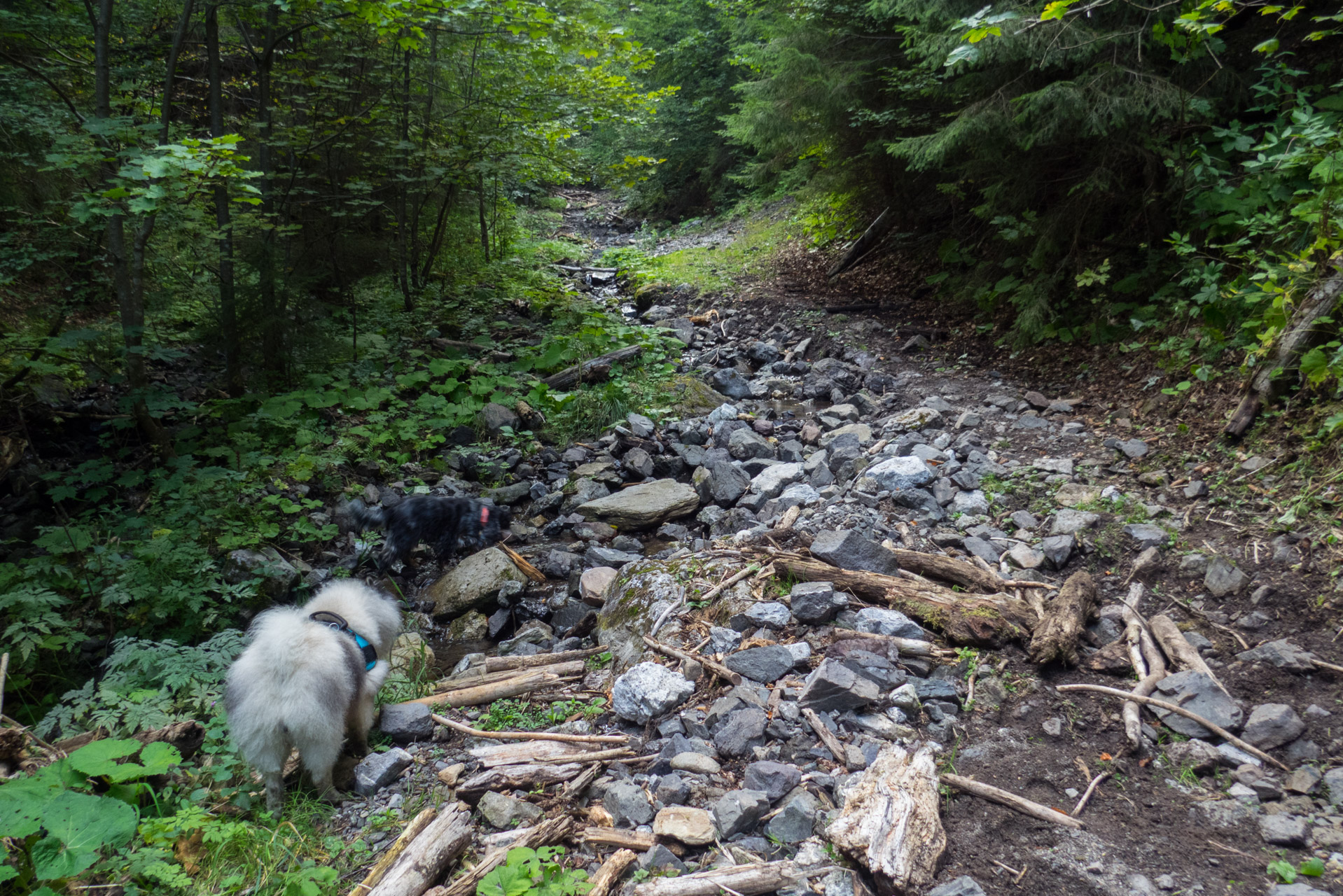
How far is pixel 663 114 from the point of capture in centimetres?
2094

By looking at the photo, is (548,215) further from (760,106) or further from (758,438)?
(758,438)

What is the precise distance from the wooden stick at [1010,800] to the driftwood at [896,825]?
0.10 m

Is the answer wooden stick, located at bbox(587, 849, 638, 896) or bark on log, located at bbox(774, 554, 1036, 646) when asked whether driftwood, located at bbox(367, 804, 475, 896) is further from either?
bark on log, located at bbox(774, 554, 1036, 646)

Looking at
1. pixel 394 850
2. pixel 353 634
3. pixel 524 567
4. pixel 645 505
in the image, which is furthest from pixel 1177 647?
pixel 524 567

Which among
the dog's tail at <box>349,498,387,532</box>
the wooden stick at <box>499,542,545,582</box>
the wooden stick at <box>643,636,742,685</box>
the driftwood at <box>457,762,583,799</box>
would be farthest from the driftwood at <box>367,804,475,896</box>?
the dog's tail at <box>349,498,387,532</box>

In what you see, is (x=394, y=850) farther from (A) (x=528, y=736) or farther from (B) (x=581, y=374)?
(B) (x=581, y=374)

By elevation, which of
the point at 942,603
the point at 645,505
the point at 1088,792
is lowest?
the point at 645,505

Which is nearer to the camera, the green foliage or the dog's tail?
the green foliage

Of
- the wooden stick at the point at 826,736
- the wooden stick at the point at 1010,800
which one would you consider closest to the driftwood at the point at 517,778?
the wooden stick at the point at 826,736

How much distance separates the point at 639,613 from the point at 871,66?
836 centimetres

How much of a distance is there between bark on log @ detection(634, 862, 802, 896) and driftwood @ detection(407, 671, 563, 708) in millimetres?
1600

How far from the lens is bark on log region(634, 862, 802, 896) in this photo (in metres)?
2.21

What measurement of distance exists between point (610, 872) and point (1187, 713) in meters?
2.49

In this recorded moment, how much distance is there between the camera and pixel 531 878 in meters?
2.19
